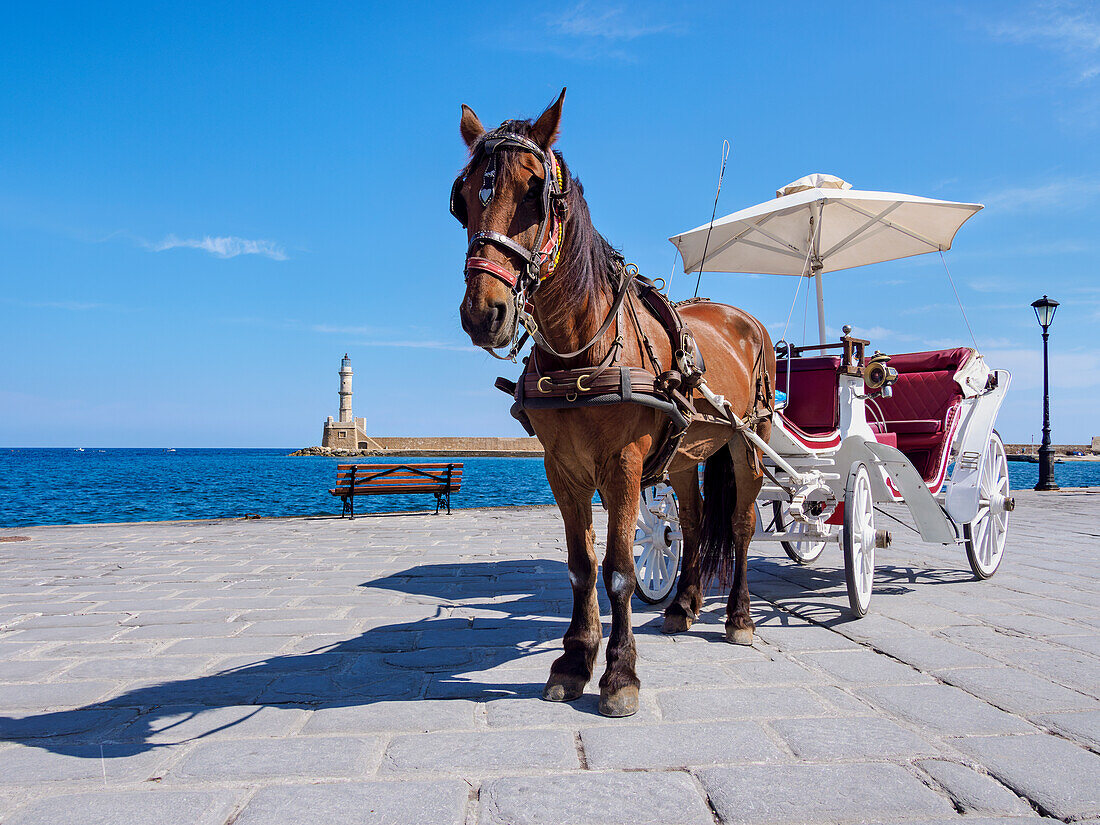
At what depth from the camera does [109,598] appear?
4629 mm

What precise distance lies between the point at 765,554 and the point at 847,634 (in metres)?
3.27

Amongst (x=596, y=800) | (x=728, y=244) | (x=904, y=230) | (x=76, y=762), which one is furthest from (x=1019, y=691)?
(x=904, y=230)

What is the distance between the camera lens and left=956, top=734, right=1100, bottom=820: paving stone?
1.84m

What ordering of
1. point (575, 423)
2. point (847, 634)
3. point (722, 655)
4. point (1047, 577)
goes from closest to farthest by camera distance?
point (575, 423), point (722, 655), point (847, 634), point (1047, 577)

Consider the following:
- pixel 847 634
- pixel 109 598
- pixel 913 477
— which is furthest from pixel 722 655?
pixel 109 598

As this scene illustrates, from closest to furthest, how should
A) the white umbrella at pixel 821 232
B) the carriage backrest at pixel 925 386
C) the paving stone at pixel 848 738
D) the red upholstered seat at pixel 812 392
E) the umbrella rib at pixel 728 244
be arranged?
the paving stone at pixel 848 738 < the red upholstered seat at pixel 812 392 < the carriage backrest at pixel 925 386 < the white umbrella at pixel 821 232 < the umbrella rib at pixel 728 244

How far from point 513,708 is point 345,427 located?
88986 millimetres

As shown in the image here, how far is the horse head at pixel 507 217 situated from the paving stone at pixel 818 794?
140 cm

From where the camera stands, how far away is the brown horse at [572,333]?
222cm

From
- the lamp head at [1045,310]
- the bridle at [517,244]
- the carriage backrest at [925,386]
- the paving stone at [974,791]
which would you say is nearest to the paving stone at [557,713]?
the paving stone at [974,791]

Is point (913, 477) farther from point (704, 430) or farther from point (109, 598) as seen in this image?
point (109, 598)

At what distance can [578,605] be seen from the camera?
2.87m

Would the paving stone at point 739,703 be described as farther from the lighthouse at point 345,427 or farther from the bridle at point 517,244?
the lighthouse at point 345,427

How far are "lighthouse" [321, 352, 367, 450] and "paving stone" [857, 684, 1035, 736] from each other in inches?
3451
